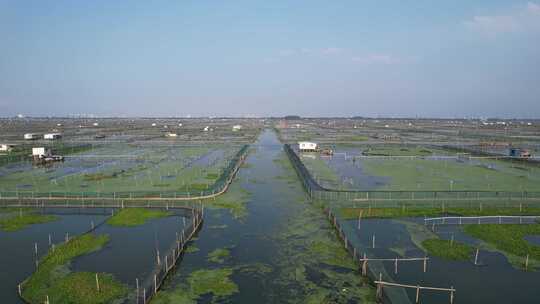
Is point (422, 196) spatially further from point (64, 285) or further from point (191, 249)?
point (64, 285)

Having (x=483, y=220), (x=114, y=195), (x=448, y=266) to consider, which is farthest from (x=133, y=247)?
(x=483, y=220)

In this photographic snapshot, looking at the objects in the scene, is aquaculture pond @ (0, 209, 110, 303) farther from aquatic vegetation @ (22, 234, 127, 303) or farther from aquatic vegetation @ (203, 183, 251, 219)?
aquatic vegetation @ (203, 183, 251, 219)

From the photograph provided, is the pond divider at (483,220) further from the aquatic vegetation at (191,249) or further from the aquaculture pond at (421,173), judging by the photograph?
the aquatic vegetation at (191,249)

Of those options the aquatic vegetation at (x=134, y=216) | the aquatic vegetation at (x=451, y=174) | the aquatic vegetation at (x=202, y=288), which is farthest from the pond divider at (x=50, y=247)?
the aquatic vegetation at (x=451, y=174)

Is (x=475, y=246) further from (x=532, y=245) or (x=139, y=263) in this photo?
(x=139, y=263)

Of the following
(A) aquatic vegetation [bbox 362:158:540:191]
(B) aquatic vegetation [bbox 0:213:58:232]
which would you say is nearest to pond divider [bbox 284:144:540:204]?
(A) aquatic vegetation [bbox 362:158:540:191]

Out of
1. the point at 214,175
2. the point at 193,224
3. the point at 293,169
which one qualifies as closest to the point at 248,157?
the point at 293,169
